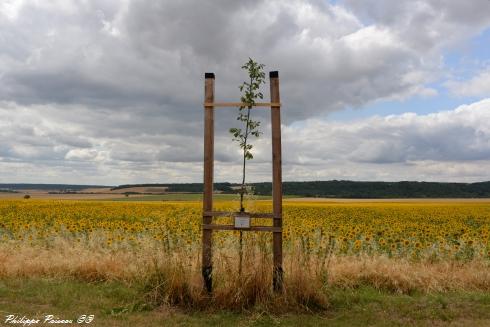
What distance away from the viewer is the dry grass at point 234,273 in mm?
6770

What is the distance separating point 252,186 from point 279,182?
0.59 meters

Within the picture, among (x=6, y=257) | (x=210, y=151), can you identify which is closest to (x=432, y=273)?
(x=210, y=151)

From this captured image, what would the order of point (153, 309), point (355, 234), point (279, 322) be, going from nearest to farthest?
point (279, 322) → point (153, 309) → point (355, 234)

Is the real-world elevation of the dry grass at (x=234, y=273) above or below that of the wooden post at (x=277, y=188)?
below

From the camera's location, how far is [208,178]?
706 cm

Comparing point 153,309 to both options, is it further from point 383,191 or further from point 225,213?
point 383,191

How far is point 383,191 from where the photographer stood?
74875 mm

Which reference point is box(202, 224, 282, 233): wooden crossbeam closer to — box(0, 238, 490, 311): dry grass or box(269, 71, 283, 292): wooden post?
box(269, 71, 283, 292): wooden post

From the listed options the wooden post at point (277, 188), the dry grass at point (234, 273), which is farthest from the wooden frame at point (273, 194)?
the dry grass at point (234, 273)

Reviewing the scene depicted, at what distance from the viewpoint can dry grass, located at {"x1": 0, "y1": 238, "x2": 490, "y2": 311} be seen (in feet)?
22.2

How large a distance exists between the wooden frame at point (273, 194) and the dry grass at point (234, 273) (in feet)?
0.48

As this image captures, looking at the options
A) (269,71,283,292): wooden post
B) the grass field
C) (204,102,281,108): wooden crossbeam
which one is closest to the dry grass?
the grass field

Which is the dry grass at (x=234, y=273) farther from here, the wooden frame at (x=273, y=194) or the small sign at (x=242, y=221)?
the small sign at (x=242, y=221)

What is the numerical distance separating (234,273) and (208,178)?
142 centimetres
